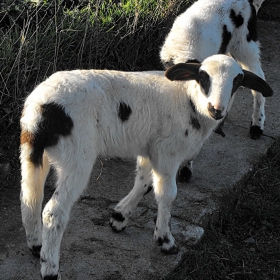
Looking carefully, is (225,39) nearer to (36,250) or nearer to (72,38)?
(72,38)

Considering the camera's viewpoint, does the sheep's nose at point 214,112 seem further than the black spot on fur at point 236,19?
No

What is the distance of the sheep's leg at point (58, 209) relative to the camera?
4051 mm

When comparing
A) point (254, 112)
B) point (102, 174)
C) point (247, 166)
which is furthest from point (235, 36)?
point (102, 174)

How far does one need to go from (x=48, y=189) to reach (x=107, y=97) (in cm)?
143

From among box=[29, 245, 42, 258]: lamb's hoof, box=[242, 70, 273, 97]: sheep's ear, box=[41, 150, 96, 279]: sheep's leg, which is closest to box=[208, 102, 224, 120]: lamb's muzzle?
box=[242, 70, 273, 97]: sheep's ear

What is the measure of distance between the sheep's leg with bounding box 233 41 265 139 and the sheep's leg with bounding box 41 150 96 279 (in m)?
3.15

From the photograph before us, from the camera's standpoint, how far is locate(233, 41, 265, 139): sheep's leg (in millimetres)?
6691

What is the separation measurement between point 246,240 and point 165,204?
918mm

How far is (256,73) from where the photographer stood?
6766 millimetres

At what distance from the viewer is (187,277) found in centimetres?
446

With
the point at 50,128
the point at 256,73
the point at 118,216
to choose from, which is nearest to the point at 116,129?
the point at 50,128

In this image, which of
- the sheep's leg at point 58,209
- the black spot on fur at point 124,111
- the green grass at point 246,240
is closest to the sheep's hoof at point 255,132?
the green grass at point 246,240

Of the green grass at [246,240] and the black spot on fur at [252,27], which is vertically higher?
the black spot on fur at [252,27]

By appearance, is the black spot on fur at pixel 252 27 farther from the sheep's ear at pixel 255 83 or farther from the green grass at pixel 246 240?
the sheep's ear at pixel 255 83
